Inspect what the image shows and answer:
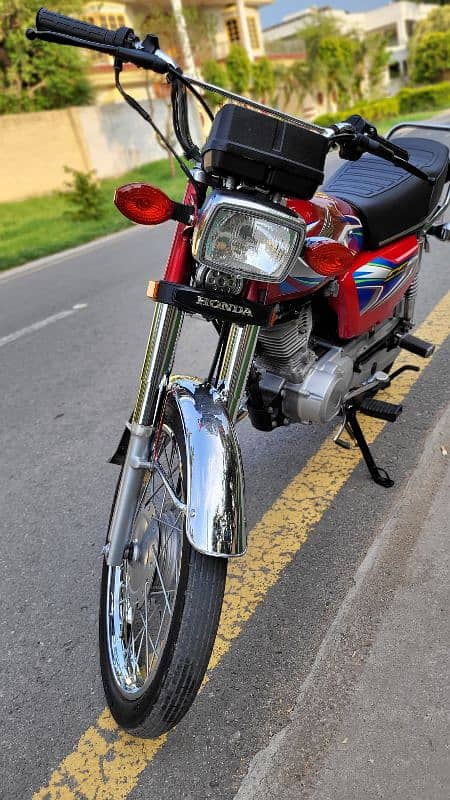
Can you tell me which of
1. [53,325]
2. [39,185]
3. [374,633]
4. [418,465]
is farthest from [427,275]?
[39,185]

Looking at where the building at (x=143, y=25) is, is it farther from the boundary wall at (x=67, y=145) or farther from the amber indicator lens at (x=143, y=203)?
the amber indicator lens at (x=143, y=203)

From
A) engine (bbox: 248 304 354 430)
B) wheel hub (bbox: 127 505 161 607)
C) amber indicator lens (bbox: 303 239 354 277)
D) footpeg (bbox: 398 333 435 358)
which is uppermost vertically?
amber indicator lens (bbox: 303 239 354 277)

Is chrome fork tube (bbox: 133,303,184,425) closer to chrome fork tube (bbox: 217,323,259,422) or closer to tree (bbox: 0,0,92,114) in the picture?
chrome fork tube (bbox: 217,323,259,422)

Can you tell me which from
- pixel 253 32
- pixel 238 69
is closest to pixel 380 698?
pixel 238 69

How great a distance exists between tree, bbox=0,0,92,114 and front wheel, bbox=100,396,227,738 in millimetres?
19290

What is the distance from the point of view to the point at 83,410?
11.4 feet

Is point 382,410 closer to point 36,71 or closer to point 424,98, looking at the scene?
point 36,71

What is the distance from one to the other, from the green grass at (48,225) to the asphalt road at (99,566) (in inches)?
218

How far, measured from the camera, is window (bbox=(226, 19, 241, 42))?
3042cm

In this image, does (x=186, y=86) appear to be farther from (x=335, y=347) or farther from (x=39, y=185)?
(x=39, y=185)

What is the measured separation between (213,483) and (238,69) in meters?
27.2

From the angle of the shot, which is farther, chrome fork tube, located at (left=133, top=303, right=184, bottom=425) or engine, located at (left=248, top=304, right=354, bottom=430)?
engine, located at (left=248, top=304, right=354, bottom=430)

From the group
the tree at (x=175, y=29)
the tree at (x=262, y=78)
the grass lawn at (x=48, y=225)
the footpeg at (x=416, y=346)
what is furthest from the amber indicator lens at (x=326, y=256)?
the tree at (x=262, y=78)

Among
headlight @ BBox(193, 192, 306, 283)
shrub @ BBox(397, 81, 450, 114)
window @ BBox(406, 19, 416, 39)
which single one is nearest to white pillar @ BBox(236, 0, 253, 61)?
shrub @ BBox(397, 81, 450, 114)
